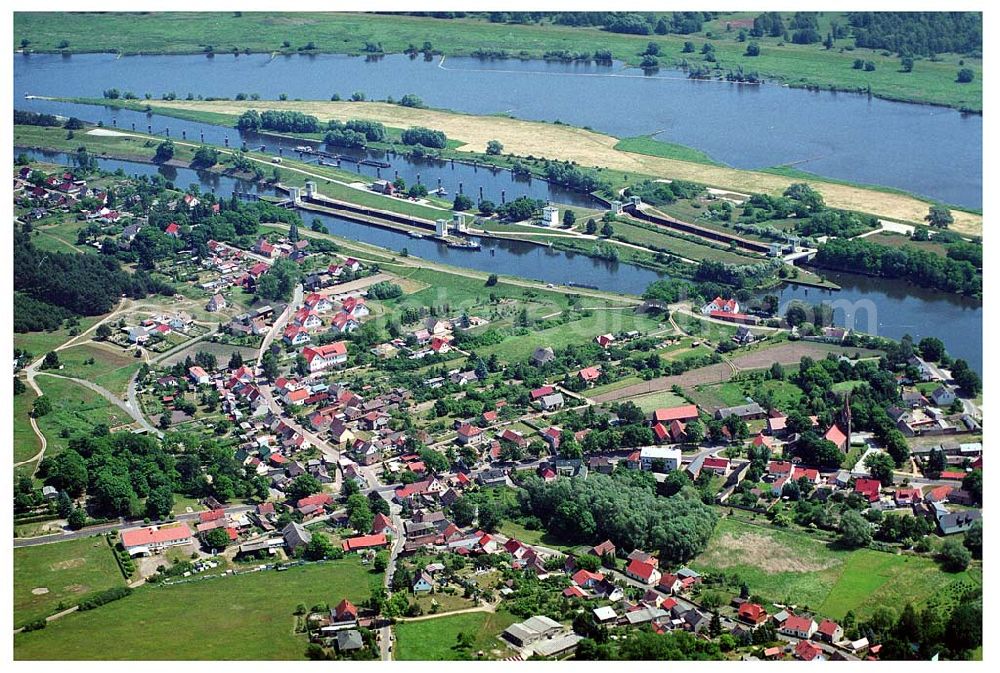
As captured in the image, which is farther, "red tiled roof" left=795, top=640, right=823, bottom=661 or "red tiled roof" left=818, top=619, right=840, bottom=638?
"red tiled roof" left=818, top=619, right=840, bottom=638

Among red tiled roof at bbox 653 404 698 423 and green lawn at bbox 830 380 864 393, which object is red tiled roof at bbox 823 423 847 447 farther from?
red tiled roof at bbox 653 404 698 423

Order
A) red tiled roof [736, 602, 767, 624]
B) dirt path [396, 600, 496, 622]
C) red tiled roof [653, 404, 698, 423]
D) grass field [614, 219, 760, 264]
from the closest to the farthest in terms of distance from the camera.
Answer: dirt path [396, 600, 496, 622]
red tiled roof [736, 602, 767, 624]
red tiled roof [653, 404, 698, 423]
grass field [614, 219, 760, 264]

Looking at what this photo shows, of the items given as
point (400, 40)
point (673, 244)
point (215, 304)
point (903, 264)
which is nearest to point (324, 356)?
point (215, 304)

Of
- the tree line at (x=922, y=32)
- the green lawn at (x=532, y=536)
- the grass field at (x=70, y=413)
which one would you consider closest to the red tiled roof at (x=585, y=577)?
the green lawn at (x=532, y=536)

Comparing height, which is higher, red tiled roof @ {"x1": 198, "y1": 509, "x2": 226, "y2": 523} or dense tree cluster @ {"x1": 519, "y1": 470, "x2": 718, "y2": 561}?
dense tree cluster @ {"x1": 519, "y1": 470, "x2": 718, "y2": 561}

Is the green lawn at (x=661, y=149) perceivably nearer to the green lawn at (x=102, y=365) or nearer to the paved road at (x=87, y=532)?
the green lawn at (x=102, y=365)

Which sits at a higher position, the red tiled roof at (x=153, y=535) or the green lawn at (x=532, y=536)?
the red tiled roof at (x=153, y=535)

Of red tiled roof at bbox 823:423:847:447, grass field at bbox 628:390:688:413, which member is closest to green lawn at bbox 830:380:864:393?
red tiled roof at bbox 823:423:847:447

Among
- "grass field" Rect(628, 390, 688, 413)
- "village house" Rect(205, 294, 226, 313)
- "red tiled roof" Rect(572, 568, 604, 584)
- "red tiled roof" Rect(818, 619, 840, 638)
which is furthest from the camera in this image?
"village house" Rect(205, 294, 226, 313)
